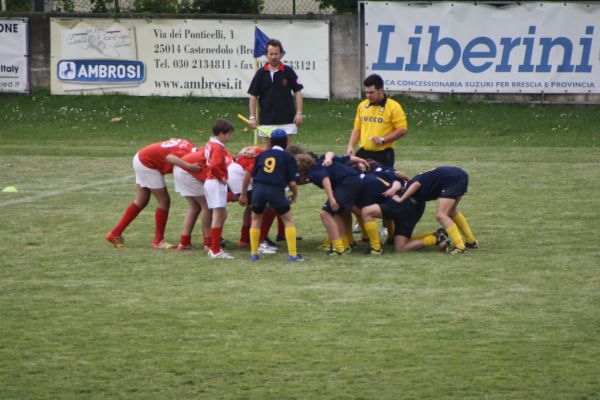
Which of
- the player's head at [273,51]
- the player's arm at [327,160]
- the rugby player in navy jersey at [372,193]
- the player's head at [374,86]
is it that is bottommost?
the rugby player in navy jersey at [372,193]

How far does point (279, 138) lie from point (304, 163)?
1134mm

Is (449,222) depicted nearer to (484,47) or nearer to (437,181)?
(437,181)

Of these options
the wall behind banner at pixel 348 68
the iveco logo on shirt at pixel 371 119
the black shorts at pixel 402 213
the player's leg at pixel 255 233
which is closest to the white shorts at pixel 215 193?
the player's leg at pixel 255 233

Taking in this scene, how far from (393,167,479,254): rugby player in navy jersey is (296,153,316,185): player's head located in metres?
0.91

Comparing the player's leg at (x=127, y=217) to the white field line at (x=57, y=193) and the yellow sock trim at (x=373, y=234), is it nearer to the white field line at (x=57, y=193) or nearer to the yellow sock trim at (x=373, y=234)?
the yellow sock trim at (x=373, y=234)

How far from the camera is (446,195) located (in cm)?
1171

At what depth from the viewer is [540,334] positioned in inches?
338

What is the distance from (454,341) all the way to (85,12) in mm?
20297

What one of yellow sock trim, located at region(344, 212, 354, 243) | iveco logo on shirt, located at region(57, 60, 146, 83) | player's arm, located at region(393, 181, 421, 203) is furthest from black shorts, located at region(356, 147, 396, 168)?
iveco logo on shirt, located at region(57, 60, 146, 83)

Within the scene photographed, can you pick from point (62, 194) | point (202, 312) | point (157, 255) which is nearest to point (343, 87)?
point (62, 194)

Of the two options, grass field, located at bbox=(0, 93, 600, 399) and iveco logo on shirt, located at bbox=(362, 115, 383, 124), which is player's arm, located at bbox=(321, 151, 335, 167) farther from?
iveco logo on shirt, located at bbox=(362, 115, 383, 124)

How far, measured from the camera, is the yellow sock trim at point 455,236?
38.4 ft

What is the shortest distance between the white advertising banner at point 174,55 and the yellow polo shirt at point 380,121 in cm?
1207

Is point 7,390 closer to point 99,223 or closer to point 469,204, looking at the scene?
point 99,223
